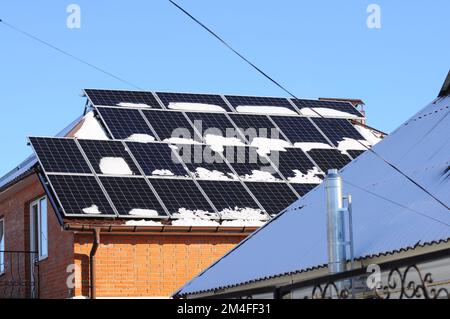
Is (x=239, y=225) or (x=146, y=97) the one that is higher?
(x=146, y=97)

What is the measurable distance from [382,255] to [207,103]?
48.0ft

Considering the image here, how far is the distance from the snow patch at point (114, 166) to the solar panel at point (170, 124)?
1.60 m

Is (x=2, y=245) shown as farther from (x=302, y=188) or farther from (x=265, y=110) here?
(x=302, y=188)

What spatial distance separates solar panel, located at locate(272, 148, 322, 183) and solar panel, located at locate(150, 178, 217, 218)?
227cm

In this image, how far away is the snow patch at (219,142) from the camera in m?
21.4

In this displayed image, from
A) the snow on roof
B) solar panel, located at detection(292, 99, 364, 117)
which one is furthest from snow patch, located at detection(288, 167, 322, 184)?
the snow on roof

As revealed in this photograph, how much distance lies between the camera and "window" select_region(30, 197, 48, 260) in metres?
20.4

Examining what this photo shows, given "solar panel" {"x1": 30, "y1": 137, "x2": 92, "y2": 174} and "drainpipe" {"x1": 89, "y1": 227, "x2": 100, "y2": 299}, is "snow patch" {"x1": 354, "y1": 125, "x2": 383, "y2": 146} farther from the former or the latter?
"drainpipe" {"x1": 89, "y1": 227, "x2": 100, "y2": 299}

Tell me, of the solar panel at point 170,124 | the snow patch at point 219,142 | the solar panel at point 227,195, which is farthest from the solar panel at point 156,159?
the snow patch at point 219,142

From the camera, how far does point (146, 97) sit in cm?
2347

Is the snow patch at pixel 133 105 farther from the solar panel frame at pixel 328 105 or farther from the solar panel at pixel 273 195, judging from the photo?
the solar panel frame at pixel 328 105

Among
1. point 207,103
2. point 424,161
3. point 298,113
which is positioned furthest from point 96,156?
point 424,161

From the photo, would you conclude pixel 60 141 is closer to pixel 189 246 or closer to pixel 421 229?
pixel 189 246
